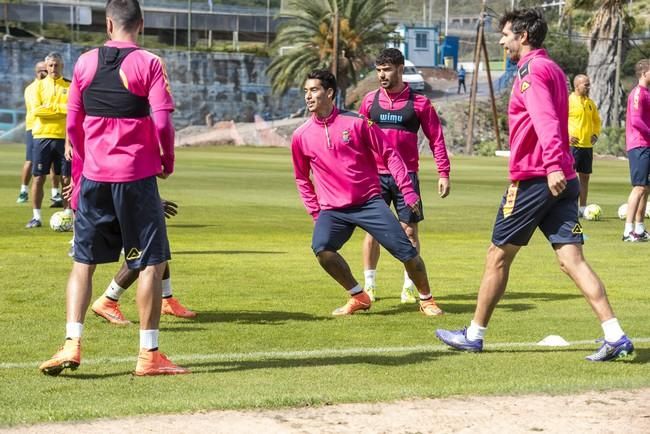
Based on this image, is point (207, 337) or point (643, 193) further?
point (643, 193)

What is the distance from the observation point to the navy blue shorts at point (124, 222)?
7.28 meters

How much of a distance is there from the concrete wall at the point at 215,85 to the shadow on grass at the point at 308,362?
6906 cm

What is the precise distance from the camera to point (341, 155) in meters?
9.73

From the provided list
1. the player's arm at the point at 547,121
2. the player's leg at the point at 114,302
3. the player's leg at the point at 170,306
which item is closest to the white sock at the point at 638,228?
the player's leg at the point at 170,306

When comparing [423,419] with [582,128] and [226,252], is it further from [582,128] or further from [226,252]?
[582,128]

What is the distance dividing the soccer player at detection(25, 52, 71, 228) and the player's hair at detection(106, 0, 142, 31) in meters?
11.0

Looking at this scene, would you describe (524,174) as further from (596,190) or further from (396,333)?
(596,190)

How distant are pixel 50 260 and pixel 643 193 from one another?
7.72m

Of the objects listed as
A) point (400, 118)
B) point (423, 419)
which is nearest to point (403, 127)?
point (400, 118)

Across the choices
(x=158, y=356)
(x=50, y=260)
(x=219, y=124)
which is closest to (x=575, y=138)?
(x=50, y=260)

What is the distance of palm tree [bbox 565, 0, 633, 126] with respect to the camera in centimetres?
6322

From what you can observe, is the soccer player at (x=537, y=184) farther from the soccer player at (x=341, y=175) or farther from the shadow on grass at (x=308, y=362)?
the soccer player at (x=341, y=175)

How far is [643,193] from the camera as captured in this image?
1641 centimetres

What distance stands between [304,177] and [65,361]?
341cm
